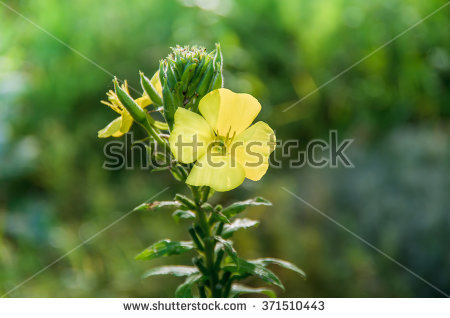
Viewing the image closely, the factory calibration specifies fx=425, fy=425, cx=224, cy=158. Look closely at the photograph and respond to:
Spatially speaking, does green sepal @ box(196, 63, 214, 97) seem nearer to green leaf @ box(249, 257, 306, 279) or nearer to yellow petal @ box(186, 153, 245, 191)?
yellow petal @ box(186, 153, 245, 191)

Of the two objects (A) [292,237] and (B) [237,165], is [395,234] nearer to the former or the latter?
(A) [292,237]

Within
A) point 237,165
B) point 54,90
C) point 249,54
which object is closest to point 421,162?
point 249,54

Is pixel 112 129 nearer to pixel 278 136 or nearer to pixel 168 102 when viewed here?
pixel 168 102

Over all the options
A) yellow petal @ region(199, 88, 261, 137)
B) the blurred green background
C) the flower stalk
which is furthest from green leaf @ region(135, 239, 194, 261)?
the blurred green background

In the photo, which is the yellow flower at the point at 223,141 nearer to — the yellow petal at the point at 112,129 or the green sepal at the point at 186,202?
the green sepal at the point at 186,202

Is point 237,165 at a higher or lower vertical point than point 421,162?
lower

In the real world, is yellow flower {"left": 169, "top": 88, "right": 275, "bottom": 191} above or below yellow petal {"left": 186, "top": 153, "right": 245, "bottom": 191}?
above
